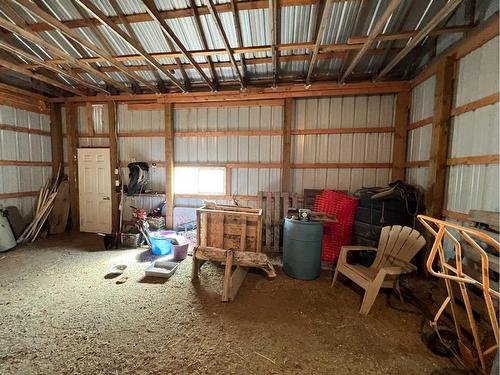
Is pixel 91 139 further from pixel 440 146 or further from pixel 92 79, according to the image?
pixel 440 146

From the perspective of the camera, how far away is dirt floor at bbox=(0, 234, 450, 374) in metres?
1.79

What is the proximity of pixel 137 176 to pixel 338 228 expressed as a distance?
14.4ft

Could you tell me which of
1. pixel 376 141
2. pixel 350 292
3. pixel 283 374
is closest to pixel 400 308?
pixel 350 292

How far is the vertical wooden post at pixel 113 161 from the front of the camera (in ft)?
16.7

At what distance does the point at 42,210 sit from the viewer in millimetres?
4957

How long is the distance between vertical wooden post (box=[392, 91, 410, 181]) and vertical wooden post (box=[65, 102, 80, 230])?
288 inches

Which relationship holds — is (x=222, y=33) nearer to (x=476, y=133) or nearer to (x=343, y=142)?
(x=343, y=142)

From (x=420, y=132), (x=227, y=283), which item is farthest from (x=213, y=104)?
(x=420, y=132)

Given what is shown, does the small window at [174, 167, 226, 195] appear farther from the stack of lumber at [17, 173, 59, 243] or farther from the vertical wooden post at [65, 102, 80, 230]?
the stack of lumber at [17, 173, 59, 243]

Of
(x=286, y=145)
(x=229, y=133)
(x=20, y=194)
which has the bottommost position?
(x=20, y=194)

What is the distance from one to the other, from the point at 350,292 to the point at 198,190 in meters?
3.67

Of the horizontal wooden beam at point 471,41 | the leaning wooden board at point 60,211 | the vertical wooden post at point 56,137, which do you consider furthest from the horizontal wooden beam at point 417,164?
the vertical wooden post at point 56,137

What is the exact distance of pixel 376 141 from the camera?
4340mm

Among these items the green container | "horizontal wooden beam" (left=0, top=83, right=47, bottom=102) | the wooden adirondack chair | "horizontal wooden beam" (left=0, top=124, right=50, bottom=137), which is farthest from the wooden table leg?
"horizontal wooden beam" (left=0, top=83, right=47, bottom=102)
